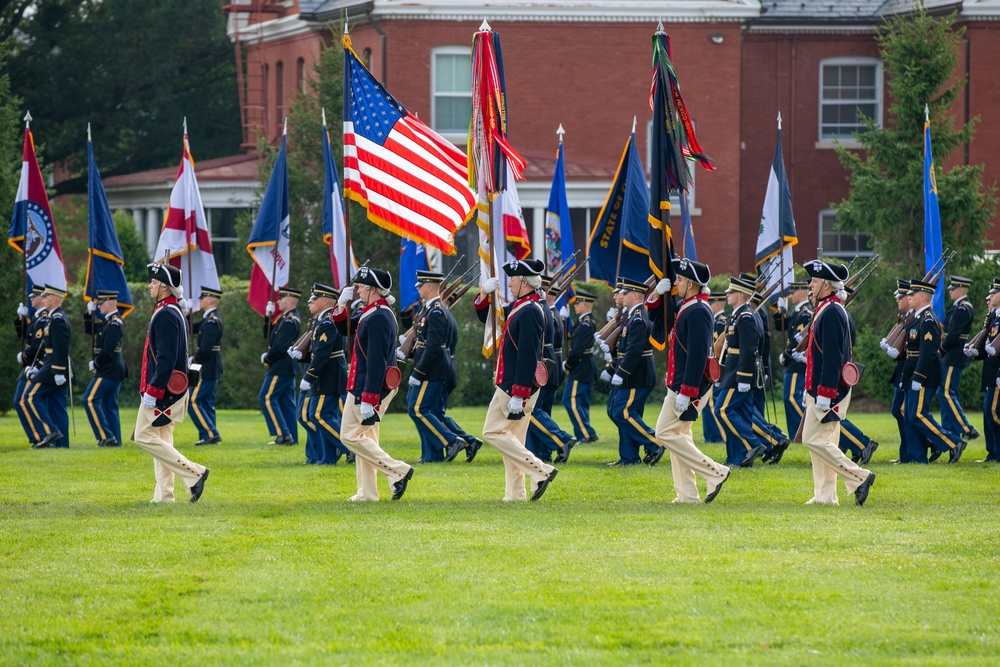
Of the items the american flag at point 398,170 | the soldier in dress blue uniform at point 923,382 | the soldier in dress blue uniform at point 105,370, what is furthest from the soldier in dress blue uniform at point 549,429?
the soldier in dress blue uniform at point 105,370

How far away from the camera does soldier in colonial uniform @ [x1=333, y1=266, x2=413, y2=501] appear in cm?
1202

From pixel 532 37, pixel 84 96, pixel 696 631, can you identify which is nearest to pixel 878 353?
pixel 532 37

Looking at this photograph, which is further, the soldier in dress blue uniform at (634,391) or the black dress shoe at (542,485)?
the soldier in dress blue uniform at (634,391)

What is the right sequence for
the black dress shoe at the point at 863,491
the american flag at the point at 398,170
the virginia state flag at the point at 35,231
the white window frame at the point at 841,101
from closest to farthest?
the black dress shoe at the point at 863,491
the american flag at the point at 398,170
the virginia state flag at the point at 35,231
the white window frame at the point at 841,101

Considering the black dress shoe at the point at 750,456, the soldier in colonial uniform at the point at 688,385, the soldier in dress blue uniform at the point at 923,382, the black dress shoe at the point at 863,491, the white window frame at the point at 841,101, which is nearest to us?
the black dress shoe at the point at 863,491

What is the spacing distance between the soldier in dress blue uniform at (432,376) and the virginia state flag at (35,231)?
5.27 m

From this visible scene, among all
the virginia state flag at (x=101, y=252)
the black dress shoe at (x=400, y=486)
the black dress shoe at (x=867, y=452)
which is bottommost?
the black dress shoe at (x=867, y=452)

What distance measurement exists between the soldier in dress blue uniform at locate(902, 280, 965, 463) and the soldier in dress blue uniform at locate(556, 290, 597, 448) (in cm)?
375

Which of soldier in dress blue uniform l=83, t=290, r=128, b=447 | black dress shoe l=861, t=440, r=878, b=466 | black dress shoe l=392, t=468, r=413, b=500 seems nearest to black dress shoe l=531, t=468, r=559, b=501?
black dress shoe l=392, t=468, r=413, b=500

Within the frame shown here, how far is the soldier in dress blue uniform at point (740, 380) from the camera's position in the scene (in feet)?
51.2

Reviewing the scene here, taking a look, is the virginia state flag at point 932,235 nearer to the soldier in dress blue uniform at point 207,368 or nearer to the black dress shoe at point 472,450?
the black dress shoe at point 472,450

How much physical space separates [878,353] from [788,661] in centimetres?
1898

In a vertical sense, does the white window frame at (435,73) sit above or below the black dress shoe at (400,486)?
above

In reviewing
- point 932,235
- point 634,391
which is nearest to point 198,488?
point 634,391
